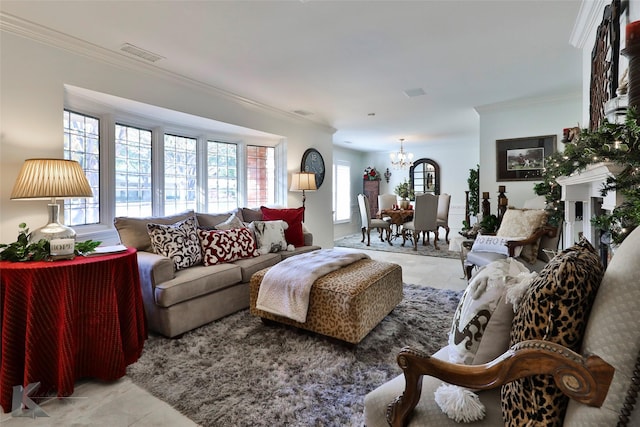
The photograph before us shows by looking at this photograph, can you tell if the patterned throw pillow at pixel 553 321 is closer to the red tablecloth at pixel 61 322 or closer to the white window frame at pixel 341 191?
the red tablecloth at pixel 61 322

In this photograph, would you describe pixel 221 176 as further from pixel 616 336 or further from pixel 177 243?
pixel 616 336

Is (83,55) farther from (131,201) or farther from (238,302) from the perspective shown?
(238,302)

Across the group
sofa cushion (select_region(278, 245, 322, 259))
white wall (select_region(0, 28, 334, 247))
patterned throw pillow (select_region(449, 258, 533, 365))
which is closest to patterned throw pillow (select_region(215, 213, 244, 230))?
sofa cushion (select_region(278, 245, 322, 259))

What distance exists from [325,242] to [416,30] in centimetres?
392

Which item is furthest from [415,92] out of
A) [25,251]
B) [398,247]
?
[25,251]

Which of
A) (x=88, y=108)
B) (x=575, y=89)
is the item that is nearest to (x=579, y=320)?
(x=88, y=108)

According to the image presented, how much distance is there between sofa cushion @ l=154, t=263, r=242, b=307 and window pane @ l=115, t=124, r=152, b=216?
1.25 metres

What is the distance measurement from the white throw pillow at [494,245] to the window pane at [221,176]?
3328 mm

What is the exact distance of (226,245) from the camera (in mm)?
3086

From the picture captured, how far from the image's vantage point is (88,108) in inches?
118

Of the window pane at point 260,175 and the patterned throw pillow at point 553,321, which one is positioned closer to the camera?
the patterned throw pillow at point 553,321

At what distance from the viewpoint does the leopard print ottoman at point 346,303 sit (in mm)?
2160

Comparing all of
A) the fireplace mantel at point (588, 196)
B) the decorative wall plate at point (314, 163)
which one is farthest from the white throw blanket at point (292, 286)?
the decorative wall plate at point (314, 163)

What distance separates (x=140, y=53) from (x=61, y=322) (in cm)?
232
